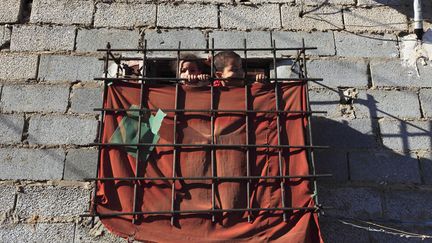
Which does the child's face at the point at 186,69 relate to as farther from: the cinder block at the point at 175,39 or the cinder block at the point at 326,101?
the cinder block at the point at 326,101

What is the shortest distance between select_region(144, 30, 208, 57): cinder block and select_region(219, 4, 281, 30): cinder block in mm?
218

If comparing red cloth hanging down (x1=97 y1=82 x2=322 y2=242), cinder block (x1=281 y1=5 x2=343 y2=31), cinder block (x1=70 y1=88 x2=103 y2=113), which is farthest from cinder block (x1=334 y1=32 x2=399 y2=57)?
cinder block (x1=70 y1=88 x2=103 y2=113)

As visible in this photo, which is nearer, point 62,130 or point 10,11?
point 62,130

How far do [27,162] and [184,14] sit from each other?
1.54m

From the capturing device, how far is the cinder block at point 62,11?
3.47 m

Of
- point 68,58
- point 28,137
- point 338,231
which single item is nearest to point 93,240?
point 28,137

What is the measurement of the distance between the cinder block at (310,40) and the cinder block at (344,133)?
1.79 ft

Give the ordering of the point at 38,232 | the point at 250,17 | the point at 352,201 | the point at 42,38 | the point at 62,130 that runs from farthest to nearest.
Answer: the point at 250,17, the point at 42,38, the point at 62,130, the point at 352,201, the point at 38,232

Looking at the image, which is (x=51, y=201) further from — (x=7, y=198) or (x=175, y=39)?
(x=175, y=39)

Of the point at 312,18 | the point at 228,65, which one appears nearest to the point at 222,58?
the point at 228,65

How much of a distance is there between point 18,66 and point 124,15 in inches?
33.3

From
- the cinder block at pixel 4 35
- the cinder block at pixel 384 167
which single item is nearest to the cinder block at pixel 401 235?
the cinder block at pixel 384 167

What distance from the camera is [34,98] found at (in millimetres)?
3234

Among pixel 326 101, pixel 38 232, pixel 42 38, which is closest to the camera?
pixel 38 232
